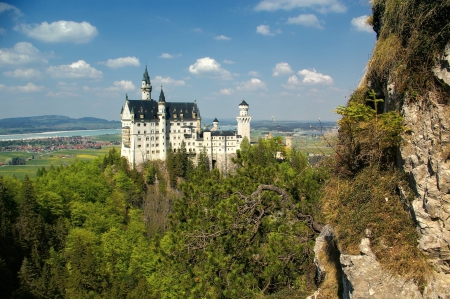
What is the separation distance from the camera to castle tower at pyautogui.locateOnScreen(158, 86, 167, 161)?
2594 inches

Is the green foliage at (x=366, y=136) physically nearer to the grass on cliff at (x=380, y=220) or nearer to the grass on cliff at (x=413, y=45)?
the grass on cliff at (x=380, y=220)

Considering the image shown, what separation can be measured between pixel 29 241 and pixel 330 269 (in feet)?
110

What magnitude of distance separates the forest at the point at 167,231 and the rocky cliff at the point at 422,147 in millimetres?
3611

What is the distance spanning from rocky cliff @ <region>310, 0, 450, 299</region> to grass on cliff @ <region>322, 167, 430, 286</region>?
0.40 feet

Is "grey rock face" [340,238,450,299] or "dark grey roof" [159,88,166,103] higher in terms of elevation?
"dark grey roof" [159,88,166,103]

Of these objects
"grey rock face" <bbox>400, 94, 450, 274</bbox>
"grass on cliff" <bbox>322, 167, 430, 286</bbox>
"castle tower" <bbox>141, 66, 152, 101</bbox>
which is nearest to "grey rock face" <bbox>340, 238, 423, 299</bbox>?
"grass on cliff" <bbox>322, 167, 430, 286</bbox>

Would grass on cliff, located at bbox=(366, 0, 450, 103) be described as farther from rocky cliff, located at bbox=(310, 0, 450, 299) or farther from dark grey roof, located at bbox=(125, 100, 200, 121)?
dark grey roof, located at bbox=(125, 100, 200, 121)

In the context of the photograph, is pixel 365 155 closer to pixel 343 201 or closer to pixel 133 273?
pixel 343 201

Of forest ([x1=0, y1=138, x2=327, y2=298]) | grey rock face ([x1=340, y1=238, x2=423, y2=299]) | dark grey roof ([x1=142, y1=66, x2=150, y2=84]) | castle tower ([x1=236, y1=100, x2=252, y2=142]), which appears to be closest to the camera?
grey rock face ([x1=340, y1=238, x2=423, y2=299])

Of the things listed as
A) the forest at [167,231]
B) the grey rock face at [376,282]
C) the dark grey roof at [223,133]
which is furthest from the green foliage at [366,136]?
the dark grey roof at [223,133]

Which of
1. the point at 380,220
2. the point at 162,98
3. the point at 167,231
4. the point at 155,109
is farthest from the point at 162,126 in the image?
the point at 380,220

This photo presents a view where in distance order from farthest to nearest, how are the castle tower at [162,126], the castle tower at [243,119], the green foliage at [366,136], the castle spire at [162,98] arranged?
the castle tower at [243,119], the castle spire at [162,98], the castle tower at [162,126], the green foliage at [366,136]

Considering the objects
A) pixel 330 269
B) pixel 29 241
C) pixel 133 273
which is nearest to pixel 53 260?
pixel 29 241

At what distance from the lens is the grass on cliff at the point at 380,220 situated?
600 centimetres
